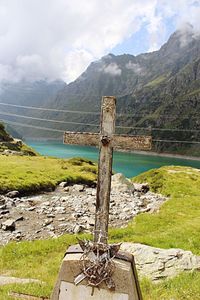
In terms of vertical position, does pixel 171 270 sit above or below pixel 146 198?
above

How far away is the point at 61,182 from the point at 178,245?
110ft

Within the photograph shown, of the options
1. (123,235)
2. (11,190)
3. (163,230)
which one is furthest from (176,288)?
(11,190)

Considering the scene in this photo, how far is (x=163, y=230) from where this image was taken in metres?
27.1

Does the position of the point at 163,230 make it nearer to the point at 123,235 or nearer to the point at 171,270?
the point at 123,235

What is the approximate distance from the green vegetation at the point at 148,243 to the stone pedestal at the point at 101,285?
259cm

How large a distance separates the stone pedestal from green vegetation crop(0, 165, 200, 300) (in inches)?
102

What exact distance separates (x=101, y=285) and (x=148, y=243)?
14.1m

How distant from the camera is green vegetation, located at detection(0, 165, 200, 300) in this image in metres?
10.9

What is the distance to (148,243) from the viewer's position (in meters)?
20.9

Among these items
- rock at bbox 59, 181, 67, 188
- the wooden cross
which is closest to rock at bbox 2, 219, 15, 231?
the wooden cross

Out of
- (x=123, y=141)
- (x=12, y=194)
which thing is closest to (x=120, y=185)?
(x=12, y=194)

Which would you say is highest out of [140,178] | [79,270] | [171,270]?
[79,270]

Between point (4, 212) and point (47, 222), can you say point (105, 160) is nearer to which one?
point (47, 222)

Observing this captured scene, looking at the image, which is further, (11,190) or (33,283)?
(11,190)
